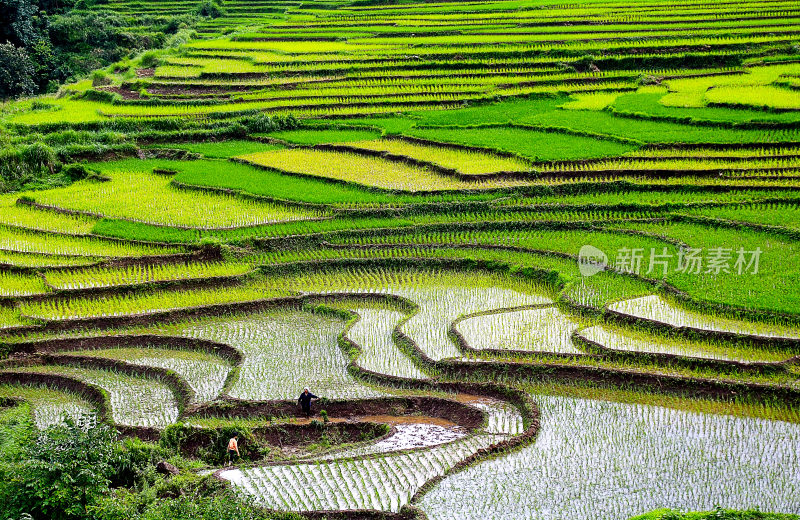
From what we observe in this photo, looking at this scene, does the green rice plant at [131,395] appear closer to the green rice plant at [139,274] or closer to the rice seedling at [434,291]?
the green rice plant at [139,274]

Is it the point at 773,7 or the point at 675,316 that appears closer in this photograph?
the point at 675,316

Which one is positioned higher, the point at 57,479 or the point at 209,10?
the point at 209,10

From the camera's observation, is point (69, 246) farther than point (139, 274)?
Yes

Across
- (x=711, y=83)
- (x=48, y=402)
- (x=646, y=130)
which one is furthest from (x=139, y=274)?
(x=711, y=83)

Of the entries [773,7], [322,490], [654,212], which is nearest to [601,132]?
[654,212]

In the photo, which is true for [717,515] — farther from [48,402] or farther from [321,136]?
[321,136]

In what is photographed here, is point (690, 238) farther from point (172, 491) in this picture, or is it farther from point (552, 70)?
point (552, 70)
